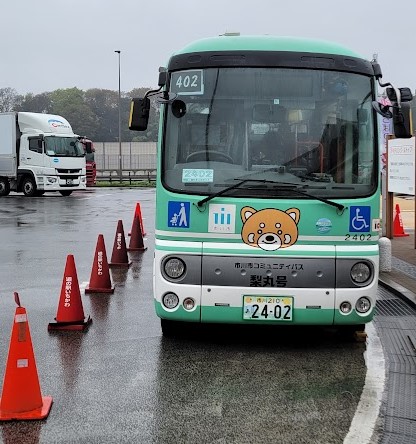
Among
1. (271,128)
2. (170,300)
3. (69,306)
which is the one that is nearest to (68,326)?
(69,306)

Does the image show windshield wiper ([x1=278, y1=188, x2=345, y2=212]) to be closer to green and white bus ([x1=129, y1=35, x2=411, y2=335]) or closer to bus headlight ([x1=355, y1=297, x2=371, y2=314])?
green and white bus ([x1=129, y1=35, x2=411, y2=335])

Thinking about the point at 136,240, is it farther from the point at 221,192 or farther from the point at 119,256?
the point at 221,192

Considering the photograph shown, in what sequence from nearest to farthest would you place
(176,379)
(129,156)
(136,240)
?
(176,379) → (136,240) → (129,156)

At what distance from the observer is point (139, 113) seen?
656cm

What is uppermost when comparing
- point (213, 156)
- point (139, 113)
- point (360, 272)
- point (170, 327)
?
point (139, 113)

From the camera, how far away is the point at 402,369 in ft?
18.8

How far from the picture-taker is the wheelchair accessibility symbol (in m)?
6.00

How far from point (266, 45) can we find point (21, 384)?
3.74 m

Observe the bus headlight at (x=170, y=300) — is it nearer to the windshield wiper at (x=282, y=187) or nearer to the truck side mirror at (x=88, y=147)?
the windshield wiper at (x=282, y=187)

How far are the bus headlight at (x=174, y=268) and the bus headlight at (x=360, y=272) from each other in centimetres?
155

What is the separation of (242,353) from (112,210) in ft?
56.9

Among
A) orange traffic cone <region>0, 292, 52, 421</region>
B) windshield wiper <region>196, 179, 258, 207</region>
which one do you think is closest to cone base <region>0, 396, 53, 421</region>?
orange traffic cone <region>0, 292, 52, 421</region>

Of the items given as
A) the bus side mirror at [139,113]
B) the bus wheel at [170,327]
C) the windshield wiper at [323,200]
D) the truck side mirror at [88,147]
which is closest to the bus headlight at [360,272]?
the windshield wiper at [323,200]

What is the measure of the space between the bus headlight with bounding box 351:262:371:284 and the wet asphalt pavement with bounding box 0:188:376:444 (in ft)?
2.41
